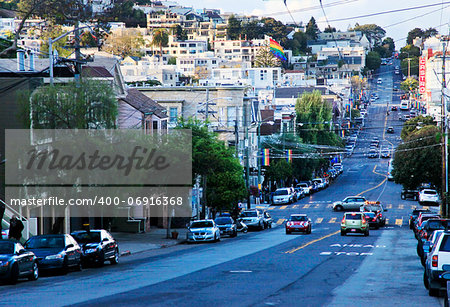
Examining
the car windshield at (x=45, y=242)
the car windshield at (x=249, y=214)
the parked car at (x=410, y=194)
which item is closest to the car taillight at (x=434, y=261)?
the car windshield at (x=45, y=242)

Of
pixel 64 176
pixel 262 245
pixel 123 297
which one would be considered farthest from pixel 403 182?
pixel 123 297

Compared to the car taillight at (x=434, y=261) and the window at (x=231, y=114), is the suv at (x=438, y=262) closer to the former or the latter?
the car taillight at (x=434, y=261)

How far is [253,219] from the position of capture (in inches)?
2322

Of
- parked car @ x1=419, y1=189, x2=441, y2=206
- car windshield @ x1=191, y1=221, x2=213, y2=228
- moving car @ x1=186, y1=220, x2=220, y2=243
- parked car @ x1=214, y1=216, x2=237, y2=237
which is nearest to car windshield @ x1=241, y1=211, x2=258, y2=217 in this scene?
parked car @ x1=214, y1=216, x2=237, y2=237

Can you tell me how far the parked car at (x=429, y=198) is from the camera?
252ft

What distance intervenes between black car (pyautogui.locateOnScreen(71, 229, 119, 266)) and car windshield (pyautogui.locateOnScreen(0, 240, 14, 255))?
623 cm

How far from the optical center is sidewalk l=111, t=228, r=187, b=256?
40.1 meters

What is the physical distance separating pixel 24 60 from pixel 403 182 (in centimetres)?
4163

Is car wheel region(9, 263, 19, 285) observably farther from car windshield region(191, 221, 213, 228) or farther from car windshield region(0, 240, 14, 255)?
car windshield region(191, 221, 213, 228)

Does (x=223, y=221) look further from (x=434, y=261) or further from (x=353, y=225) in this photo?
(x=434, y=261)

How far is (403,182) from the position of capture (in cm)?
7181

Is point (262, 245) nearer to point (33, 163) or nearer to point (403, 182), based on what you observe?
point (33, 163)

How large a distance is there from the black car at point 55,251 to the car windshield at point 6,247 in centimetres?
265

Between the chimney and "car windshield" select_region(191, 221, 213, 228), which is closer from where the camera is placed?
the chimney
